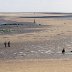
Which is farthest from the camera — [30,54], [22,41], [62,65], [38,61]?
[22,41]

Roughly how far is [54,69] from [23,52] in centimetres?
1049

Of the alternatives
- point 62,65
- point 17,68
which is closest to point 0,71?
point 17,68

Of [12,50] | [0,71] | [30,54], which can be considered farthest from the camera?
[12,50]

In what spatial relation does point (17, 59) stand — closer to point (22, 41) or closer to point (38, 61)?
point (38, 61)

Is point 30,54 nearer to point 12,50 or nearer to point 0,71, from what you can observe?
point 12,50

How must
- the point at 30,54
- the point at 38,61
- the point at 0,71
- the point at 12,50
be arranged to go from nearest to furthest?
the point at 0,71 → the point at 38,61 → the point at 30,54 → the point at 12,50

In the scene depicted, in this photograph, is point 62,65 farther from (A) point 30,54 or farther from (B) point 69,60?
(A) point 30,54

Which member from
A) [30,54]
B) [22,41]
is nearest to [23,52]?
[30,54]

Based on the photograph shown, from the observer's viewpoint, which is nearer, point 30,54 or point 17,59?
point 17,59

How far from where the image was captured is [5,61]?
34000 millimetres

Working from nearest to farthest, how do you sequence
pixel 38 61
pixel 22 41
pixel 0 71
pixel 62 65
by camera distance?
1. pixel 0 71
2. pixel 62 65
3. pixel 38 61
4. pixel 22 41

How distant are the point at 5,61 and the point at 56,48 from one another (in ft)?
35.6

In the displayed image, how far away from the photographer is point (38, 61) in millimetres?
33875

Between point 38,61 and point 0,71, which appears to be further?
point 38,61
